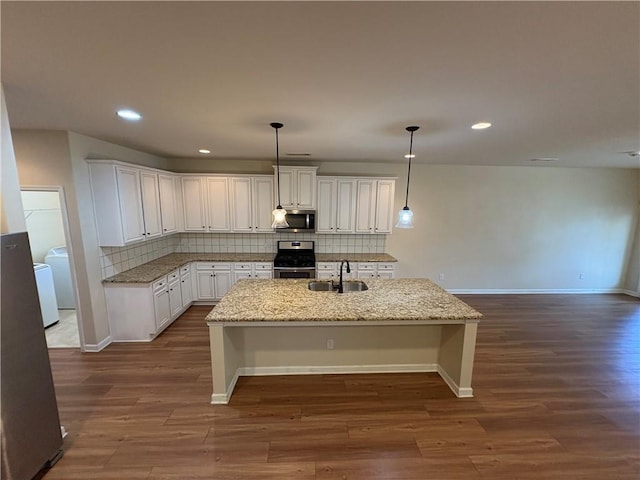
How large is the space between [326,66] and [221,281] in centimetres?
401

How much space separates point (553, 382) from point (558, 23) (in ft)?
10.8

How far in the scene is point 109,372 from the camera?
9.38ft

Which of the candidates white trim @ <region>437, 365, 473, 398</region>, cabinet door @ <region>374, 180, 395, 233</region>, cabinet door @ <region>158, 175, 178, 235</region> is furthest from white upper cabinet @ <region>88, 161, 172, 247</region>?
white trim @ <region>437, 365, 473, 398</region>

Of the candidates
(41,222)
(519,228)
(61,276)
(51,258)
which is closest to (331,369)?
(61,276)

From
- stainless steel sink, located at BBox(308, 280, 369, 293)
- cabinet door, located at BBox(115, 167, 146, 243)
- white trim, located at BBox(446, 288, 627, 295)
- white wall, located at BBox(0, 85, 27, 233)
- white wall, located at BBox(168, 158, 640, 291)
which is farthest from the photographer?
white trim, located at BBox(446, 288, 627, 295)

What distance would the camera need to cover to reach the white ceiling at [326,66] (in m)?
1.06

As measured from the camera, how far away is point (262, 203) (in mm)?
4695

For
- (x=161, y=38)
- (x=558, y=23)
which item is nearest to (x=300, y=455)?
(x=161, y=38)

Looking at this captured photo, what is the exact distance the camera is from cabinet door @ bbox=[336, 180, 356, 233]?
15.5 ft

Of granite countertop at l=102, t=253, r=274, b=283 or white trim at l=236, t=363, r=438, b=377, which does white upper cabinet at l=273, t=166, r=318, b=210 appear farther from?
white trim at l=236, t=363, r=438, b=377

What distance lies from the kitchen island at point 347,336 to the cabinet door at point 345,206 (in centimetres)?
189

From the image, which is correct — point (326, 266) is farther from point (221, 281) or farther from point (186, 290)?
point (186, 290)

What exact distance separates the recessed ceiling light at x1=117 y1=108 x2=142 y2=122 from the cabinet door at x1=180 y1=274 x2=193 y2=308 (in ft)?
8.60

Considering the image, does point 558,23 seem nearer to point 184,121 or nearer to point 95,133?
point 184,121
